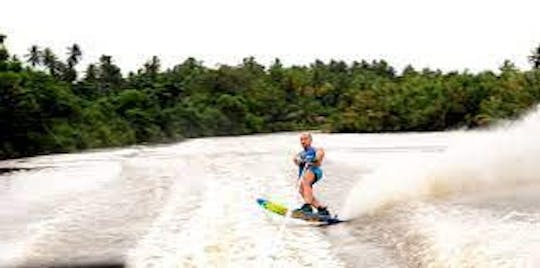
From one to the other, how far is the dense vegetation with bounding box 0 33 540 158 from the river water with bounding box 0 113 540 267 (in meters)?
35.7

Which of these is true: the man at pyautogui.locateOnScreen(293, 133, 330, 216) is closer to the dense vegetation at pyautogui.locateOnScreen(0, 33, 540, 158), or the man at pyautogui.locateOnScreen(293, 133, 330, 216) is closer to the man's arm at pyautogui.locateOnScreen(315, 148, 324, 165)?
the man's arm at pyautogui.locateOnScreen(315, 148, 324, 165)

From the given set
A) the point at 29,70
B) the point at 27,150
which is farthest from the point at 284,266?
the point at 29,70

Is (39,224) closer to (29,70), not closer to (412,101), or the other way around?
(29,70)

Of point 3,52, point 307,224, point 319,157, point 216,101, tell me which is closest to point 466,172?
point 319,157

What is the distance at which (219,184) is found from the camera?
21.3m

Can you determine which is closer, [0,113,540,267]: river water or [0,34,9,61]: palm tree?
[0,113,540,267]: river water

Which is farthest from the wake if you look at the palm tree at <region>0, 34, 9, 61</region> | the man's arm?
the palm tree at <region>0, 34, 9, 61</region>

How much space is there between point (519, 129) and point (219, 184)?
271 inches

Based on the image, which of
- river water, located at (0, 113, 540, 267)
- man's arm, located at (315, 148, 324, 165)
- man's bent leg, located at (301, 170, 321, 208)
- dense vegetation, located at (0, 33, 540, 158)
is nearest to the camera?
river water, located at (0, 113, 540, 267)

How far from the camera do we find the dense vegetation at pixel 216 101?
60188mm

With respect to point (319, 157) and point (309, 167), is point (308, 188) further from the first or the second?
point (319, 157)

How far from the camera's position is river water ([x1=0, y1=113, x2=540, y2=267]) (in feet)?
36.6

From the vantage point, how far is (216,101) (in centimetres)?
10556

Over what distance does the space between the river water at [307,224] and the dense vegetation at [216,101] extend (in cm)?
3570
